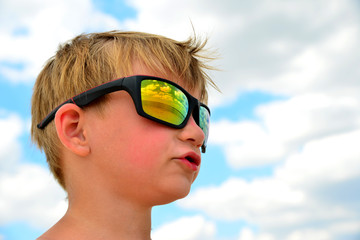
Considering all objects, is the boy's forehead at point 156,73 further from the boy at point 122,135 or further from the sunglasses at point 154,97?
the sunglasses at point 154,97

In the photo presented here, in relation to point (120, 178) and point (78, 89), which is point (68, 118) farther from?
point (120, 178)

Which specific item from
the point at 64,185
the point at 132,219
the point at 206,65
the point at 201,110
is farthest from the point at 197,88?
the point at 64,185

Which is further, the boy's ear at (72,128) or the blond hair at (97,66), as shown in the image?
the blond hair at (97,66)

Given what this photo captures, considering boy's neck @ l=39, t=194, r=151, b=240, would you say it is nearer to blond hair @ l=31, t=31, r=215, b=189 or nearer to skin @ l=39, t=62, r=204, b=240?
skin @ l=39, t=62, r=204, b=240

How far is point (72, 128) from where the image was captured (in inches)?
124

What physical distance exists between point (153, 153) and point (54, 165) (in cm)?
111

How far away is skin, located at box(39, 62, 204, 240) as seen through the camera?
2.90 m

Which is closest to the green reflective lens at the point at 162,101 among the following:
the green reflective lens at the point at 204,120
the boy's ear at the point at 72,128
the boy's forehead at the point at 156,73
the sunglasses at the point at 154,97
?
the sunglasses at the point at 154,97

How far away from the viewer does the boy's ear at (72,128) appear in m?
3.07

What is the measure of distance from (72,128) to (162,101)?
766 mm

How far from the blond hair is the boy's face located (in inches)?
8.6

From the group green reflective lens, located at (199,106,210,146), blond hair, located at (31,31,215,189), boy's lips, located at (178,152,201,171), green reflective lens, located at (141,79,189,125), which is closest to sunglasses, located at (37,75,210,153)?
green reflective lens, located at (141,79,189,125)

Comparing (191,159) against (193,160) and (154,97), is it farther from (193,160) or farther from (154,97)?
(154,97)

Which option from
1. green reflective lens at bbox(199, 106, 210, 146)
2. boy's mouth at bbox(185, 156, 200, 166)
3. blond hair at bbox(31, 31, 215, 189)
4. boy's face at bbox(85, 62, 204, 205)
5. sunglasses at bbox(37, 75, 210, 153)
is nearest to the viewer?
boy's face at bbox(85, 62, 204, 205)
